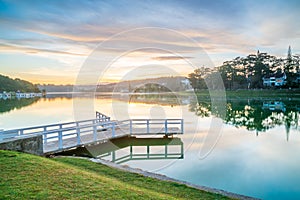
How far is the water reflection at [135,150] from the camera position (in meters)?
10.5

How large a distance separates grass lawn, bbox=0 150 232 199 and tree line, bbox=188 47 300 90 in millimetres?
58177

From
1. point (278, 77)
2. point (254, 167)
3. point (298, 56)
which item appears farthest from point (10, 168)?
point (278, 77)

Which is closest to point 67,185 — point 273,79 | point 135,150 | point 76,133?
point 76,133

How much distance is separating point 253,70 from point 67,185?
6543 cm

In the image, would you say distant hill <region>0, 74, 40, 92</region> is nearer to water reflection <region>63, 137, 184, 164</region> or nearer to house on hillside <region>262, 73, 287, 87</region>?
house on hillside <region>262, 73, 287, 87</region>

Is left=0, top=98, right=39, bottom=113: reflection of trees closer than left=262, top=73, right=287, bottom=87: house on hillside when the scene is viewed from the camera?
Yes

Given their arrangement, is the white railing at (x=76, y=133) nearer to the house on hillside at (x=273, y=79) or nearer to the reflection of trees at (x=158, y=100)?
the reflection of trees at (x=158, y=100)

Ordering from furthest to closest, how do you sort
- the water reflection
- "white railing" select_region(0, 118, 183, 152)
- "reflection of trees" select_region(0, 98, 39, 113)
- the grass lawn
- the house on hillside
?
the house on hillside < "reflection of trees" select_region(0, 98, 39, 113) < the water reflection < "white railing" select_region(0, 118, 183, 152) < the grass lawn

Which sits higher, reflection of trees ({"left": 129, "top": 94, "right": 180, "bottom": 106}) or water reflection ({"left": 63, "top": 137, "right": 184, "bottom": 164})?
reflection of trees ({"left": 129, "top": 94, "right": 180, "bottom": 106})

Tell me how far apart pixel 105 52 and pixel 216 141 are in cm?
767

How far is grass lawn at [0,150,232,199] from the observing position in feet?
13.3

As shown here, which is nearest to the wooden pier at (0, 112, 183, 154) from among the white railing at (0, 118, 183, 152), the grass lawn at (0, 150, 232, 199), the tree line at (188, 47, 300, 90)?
the white railing at (0, 118, 183, 152)

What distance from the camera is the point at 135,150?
11688 mm

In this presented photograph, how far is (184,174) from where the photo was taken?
8258 millimetres
